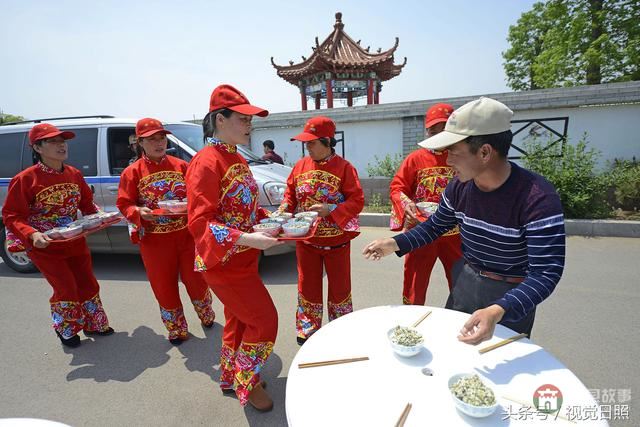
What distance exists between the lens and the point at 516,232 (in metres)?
1.46

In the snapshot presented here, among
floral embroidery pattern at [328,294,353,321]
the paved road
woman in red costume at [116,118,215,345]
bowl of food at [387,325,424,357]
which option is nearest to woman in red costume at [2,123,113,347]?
the paved road

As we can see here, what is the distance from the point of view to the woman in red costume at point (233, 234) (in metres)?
1.83

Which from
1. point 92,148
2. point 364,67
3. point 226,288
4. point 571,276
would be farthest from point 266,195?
point 364,67

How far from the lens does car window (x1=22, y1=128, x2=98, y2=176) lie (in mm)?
4727

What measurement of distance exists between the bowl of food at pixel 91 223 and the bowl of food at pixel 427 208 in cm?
276

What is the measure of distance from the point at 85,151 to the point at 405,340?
5.18 m

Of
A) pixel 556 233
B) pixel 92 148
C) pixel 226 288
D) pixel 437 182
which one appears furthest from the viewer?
pixel 92 148

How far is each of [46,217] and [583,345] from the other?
4.73m

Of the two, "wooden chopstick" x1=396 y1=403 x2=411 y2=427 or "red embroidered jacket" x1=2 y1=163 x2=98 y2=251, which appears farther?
"red embroidered jacket" x1=2 y1=163 x2=98 y2=251

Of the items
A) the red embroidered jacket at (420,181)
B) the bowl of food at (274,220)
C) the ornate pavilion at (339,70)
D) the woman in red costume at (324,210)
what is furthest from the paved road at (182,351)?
the ornate pavilion at (339,70)

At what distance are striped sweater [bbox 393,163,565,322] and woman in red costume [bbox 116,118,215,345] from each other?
2234 mm

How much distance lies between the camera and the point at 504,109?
1365mm

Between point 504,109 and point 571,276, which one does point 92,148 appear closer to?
point 504,109

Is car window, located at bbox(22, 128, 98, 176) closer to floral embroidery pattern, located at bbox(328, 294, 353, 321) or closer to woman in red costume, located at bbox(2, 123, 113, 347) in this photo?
woman in red costume, located at bbox(2, 123, 113, 347)
